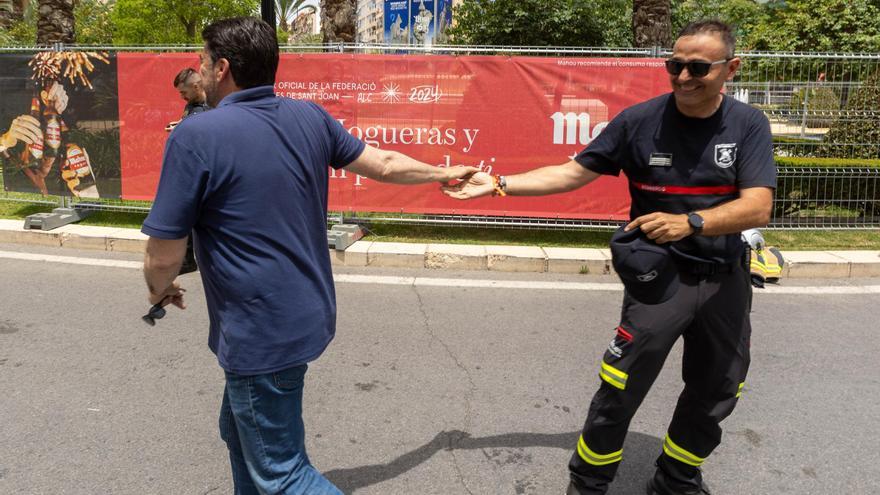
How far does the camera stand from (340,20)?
9.95 metres

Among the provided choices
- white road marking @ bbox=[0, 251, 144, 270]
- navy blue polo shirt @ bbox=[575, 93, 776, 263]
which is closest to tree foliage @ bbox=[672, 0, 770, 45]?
white road marking @ bbox=[0, 251, 144, 270]

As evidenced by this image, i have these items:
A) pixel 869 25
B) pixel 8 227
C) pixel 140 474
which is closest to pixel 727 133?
pixel 140 474

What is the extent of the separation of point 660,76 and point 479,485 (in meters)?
5.58

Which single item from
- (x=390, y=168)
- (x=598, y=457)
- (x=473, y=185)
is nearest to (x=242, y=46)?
(x=390, y=168)

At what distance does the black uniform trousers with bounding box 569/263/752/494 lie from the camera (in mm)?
2691

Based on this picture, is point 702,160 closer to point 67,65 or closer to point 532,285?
point 532,285

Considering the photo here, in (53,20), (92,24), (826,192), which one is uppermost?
(92,24)

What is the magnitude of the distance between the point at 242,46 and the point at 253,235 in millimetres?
580

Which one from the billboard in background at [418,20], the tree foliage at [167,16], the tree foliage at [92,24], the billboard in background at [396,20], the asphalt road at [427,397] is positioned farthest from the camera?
the tree foliage at [92,24]

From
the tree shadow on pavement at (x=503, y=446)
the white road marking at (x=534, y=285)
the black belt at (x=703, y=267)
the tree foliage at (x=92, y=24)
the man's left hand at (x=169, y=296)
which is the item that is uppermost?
the tree foliage at (x=92, y=24)

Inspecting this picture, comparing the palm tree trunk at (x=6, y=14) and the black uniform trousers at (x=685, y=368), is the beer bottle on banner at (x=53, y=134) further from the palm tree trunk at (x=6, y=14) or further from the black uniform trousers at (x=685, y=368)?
the palm tree trunk at (x=6, y=14)

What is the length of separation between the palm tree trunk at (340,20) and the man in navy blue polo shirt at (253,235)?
813 cm

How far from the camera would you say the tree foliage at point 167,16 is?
2695 cm

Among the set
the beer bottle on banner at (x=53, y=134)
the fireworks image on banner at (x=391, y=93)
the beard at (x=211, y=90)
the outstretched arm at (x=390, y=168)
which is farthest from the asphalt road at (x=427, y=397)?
the beer bottle on banner at (x=53, y=134)
